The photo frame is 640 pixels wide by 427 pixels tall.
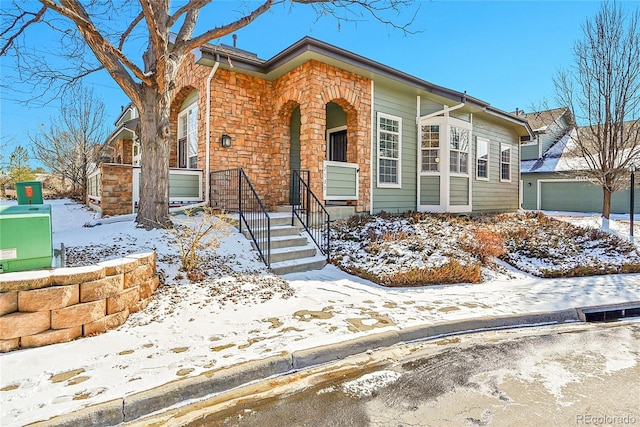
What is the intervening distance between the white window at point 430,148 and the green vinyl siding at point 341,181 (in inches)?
122

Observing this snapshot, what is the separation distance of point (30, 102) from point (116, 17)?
265 centimetres

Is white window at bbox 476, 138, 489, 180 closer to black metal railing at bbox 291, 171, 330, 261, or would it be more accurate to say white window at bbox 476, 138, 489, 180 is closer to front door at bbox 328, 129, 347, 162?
front door at bbox 328, 129, 347, 162

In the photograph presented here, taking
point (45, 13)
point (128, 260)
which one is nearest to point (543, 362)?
point (128, 260)

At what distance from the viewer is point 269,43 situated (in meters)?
10.2

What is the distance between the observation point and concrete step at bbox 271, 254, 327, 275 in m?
5.60

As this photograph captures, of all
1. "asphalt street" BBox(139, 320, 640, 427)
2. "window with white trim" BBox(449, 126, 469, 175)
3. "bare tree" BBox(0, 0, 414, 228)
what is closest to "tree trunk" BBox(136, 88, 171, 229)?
"bare tree" BBox(0, 0, 414, 228)

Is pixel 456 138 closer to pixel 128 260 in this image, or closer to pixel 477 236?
pixel 477 236

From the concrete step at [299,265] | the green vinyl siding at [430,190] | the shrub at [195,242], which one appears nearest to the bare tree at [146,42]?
the shrub at [195,242]

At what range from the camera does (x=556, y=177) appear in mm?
18297

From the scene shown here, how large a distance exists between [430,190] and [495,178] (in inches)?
175

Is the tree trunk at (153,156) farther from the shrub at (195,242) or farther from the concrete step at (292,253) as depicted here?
the concrete step at (292,253)

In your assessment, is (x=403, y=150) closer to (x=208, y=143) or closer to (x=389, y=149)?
(x=389, y=149)

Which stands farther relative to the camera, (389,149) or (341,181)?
(389,149)

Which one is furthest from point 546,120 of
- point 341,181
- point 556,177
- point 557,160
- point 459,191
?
point 341,181
